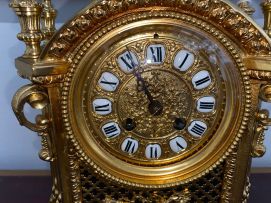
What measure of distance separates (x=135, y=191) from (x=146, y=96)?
8.2 inches

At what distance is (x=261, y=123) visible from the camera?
0.82 m

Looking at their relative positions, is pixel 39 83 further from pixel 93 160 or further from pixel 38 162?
pixel 38 162

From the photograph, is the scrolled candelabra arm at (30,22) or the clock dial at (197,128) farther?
the clock dial at (197,128)

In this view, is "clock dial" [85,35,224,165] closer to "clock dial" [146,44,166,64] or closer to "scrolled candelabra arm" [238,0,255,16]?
"clock dial" [146,44,166,64]

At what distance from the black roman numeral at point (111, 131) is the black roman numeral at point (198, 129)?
15 cm

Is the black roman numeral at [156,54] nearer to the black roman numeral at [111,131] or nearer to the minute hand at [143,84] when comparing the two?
the minute hand at [143,84]

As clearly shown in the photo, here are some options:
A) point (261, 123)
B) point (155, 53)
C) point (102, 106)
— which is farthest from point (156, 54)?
point (261, 123)

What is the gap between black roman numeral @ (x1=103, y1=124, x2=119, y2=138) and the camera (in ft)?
2.59

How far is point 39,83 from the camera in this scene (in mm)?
719

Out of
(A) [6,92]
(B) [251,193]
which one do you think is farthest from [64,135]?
(B) [251,193]

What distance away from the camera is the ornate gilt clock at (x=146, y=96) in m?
0.72

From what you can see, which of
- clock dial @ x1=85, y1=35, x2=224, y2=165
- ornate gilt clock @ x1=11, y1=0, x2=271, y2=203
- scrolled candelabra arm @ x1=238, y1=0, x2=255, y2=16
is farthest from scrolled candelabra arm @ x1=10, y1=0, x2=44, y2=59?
scrolled candelabra arm @ x1=238, y1=0, x2=255, y2=16

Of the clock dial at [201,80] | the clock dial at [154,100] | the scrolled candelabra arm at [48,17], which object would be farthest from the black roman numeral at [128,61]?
the scrolled candelabra arm at [48,17]

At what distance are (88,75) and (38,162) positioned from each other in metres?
0.53
